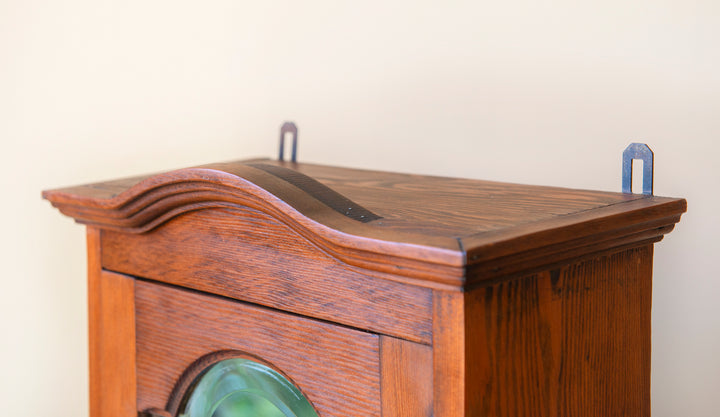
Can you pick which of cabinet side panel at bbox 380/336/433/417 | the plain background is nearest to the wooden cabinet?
cabinet side panel at bbox 380/336/433/417

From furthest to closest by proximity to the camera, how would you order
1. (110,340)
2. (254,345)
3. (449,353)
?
1. (110,340)
2. (254,345)
3. (449,353)

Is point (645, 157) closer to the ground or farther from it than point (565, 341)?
farther from it

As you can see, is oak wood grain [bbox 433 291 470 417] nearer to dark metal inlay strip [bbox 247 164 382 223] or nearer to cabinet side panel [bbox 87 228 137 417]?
dark metal inlay strip [bbox 247 164 382 223]

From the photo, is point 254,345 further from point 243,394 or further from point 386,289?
point 386,289

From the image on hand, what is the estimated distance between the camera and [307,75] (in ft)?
5.60

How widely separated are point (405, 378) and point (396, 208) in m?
0.23

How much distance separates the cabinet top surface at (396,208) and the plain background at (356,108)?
0.26m

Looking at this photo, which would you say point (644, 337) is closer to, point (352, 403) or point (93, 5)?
point (352, 403)

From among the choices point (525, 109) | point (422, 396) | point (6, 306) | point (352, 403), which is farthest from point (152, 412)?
point (6, 306)

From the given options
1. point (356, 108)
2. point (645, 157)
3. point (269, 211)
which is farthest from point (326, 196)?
point (356, 108)

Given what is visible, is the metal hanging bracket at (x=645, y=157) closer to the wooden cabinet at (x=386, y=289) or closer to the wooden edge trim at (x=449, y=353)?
the wooden cabinet at (x=386, y=289)

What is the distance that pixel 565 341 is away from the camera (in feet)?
2.94

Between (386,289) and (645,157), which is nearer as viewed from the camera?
(386,289)

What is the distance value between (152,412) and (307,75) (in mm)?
807
